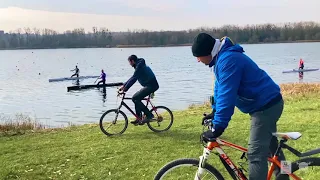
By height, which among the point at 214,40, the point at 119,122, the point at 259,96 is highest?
the point at 214,40

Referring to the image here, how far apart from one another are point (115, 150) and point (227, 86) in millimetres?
4952

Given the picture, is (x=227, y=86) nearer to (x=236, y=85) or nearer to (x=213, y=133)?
(x=236, y=85)

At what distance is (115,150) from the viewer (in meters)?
8.27

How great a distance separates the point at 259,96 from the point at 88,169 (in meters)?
3.91

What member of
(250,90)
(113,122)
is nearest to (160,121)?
(113,122)

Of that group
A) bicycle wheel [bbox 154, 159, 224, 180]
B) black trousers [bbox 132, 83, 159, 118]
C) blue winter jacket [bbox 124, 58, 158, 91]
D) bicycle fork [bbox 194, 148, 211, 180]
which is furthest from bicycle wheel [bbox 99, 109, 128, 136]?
bicycle fork [bbox 194, 148, 211, 180]

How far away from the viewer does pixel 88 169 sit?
22.5ft

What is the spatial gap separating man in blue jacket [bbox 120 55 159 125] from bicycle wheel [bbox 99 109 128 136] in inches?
19.6

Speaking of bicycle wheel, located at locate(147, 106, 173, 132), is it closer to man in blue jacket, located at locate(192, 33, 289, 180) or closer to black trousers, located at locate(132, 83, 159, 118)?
black trousers, located at locate(132, 83, 159, 118)

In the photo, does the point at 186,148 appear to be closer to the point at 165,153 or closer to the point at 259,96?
the point at 165,153

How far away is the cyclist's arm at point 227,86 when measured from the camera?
12.2ft

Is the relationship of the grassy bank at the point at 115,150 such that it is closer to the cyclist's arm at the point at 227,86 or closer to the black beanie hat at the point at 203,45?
the cyclist's arm at the point at 227,86

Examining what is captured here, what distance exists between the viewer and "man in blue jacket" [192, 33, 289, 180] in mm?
3797

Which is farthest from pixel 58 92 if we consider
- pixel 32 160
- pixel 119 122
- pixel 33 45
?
pixel 33 45
